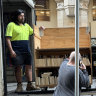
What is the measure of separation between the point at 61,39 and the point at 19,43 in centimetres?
109

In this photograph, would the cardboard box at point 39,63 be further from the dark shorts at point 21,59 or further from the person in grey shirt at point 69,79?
the person in grey shirt at point 69,79

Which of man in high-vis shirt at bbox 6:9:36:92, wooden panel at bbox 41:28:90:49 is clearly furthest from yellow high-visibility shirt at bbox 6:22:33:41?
wooden panel at bbox 41:28:90:49

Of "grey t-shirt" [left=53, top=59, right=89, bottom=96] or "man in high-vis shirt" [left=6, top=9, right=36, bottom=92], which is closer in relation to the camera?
"grey t-shirt" [left=53, top=59, right=89, bottom=96]

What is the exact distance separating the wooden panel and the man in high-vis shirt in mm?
636

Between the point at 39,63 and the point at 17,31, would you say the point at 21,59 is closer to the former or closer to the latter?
the point at 39,63

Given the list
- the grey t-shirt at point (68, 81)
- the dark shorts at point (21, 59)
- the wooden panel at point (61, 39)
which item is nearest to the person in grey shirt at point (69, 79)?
the grey t-shirt at point (68, 81)

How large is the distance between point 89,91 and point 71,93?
1423mm

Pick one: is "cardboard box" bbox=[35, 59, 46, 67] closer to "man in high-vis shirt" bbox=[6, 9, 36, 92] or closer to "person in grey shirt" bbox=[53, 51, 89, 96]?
"man in high-vis shirt" bbox=[6, 9, 36, 92]

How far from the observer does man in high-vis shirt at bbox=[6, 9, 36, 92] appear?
4645 mm

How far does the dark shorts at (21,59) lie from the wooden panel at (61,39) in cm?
68

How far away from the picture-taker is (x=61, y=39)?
5.42 m

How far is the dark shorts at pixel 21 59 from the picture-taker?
4.76 metres

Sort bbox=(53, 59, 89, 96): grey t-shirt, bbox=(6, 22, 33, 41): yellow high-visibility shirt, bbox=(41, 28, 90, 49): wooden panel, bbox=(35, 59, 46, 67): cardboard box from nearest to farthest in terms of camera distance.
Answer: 1. bbox=(53, 59, 89, 96): grey t-shirt
2. bbox=(6, 22, 33, 41): yellow high-visibility shirt
3. bbox=(35, 59, 46, 67): cardboard box
4. bbox=(41, 28, 90, 49): wooden panel

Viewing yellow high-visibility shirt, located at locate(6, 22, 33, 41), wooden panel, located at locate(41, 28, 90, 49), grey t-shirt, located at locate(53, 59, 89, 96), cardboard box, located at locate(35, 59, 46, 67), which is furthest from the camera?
wooden panel, located at locate(41, 28, 90, 49)
